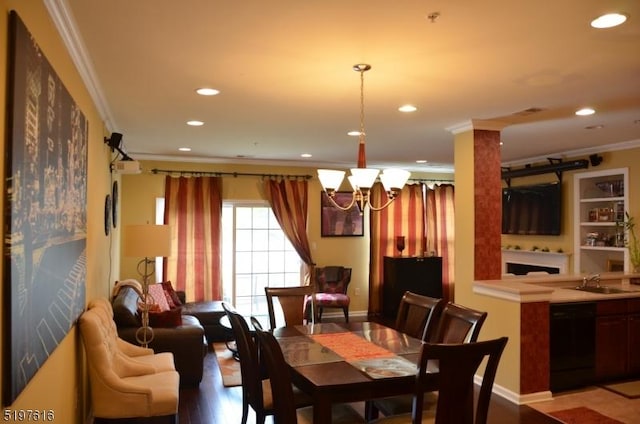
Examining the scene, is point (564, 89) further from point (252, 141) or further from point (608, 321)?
point (252, 141)

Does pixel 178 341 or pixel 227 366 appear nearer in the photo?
pixel 178 341

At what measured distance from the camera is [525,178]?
7.62 metres

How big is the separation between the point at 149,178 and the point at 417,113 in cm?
437

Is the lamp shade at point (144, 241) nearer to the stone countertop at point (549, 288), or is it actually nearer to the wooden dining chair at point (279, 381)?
the wooden dining chair at point (279, 381)

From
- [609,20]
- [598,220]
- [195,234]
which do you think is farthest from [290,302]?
[598,220]

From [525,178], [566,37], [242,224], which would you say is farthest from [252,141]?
[525,178]

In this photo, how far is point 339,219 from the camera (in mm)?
8070

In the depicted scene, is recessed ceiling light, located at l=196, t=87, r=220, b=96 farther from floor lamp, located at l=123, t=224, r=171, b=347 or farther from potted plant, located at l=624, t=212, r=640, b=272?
potted plant, located at l=624, t=212, r=640, b=272

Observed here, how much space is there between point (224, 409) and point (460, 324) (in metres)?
2.08

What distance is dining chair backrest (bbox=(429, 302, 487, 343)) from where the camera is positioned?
3.00 meters

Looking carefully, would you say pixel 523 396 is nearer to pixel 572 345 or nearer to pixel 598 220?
pixel 572 345

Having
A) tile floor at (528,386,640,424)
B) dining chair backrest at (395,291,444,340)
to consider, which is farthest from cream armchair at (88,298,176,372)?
tile floor at (528,386,640,424)

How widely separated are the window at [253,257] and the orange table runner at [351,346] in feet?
13.5

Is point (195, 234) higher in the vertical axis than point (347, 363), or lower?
higher
